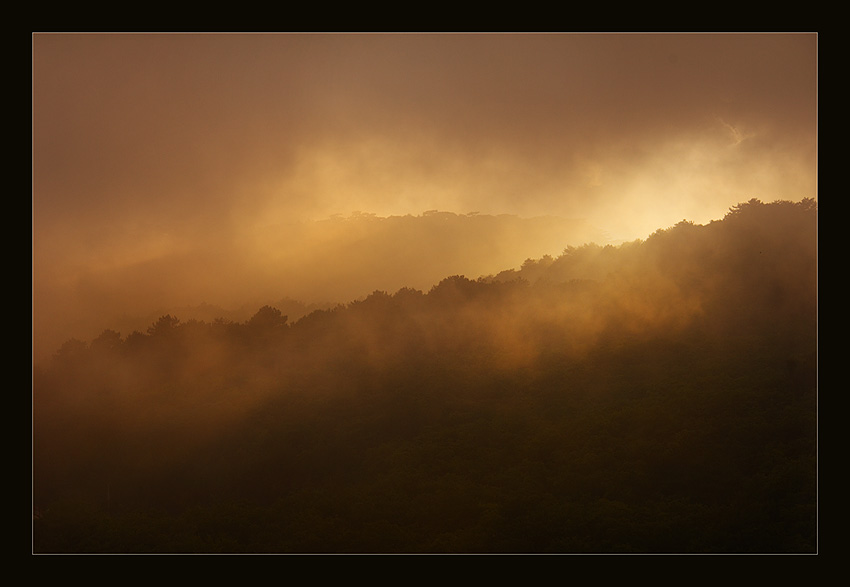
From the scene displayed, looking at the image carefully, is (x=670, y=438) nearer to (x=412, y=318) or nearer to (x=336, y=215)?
(x=412, y=318)

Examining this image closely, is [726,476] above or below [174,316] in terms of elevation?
below

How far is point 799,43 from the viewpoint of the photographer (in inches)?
175

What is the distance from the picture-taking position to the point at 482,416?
4.45 meters

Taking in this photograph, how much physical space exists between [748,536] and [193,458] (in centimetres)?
352

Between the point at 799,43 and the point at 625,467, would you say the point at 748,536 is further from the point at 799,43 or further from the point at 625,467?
the point at 799,43

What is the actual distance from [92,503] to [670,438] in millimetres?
3675

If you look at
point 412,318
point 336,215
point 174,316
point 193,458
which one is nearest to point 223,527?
point 193,458

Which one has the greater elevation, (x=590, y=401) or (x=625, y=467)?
(x=590, y=401)

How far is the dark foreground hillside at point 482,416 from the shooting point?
14.3ft

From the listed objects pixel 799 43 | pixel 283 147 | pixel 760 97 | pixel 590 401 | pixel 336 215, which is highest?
pixel 799 43

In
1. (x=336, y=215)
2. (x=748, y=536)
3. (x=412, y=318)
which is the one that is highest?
(x=336, y=215)

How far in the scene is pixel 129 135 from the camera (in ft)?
14.7

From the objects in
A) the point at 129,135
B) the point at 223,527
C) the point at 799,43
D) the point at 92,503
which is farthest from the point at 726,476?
the point at 129,135

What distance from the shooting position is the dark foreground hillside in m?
4.36
